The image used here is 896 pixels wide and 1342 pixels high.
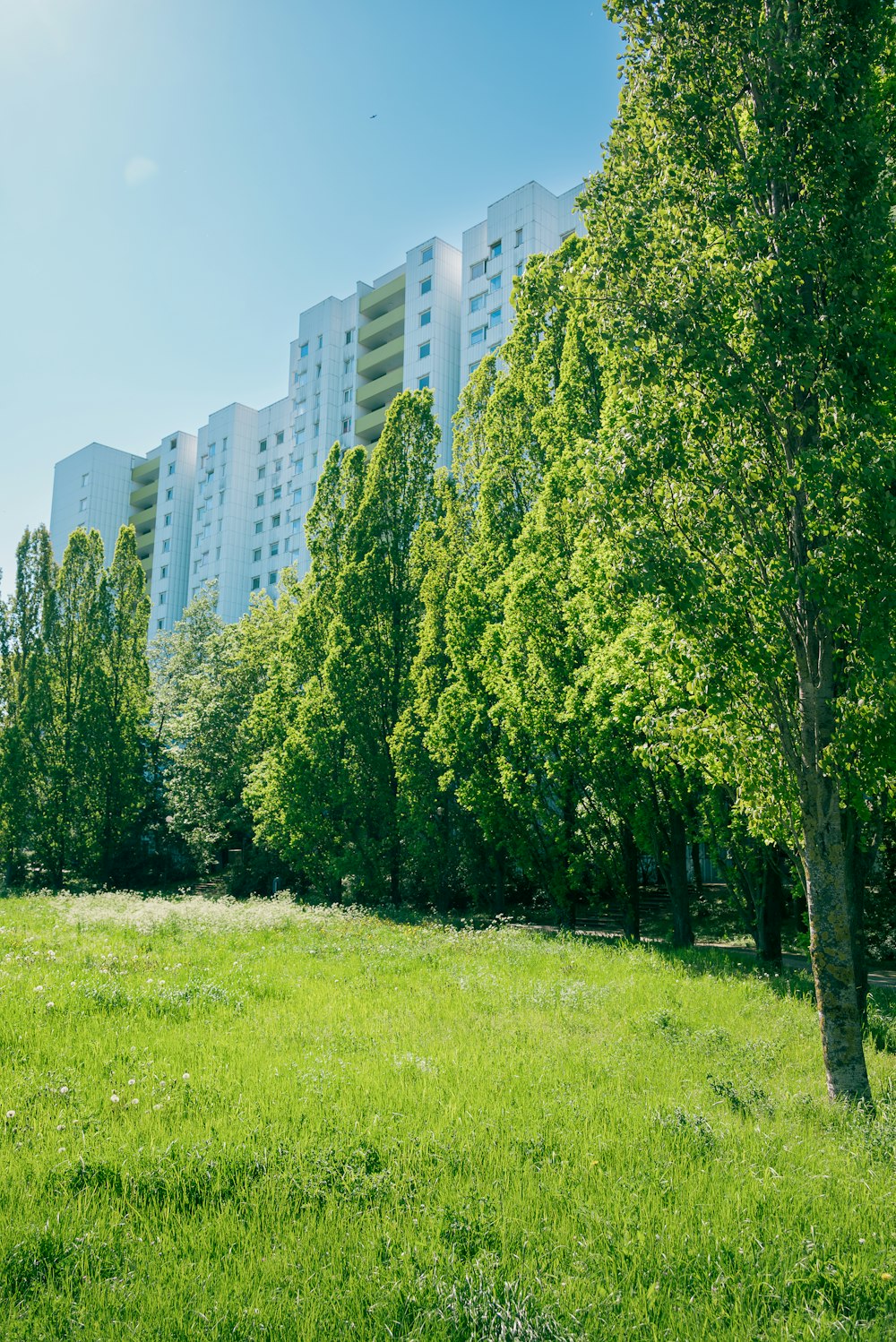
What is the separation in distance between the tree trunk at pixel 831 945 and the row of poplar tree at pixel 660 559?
0.03 metres

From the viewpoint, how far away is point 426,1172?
516 cm

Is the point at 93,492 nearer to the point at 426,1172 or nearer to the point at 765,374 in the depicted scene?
the point at 765,374

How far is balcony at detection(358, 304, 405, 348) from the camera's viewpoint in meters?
56.2

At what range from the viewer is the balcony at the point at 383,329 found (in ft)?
184

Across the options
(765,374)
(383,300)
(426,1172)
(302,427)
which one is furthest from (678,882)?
(302,427)

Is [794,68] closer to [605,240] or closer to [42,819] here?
[605,240]

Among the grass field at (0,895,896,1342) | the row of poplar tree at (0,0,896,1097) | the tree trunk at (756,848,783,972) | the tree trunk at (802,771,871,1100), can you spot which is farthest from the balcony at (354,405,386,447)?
the tree trunk at (802,771,871,1100)

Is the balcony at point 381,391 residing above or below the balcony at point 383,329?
below

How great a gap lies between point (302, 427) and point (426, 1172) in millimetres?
61981

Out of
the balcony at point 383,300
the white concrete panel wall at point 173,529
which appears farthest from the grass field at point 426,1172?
the white concrete panel wall at point 173,529

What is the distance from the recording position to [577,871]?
18.3m

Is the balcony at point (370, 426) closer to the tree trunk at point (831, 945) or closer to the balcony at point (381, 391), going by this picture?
the balcony at point (381, 391)

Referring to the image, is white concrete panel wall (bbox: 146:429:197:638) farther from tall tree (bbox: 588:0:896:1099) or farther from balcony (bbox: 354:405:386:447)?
tall tree (bbox: 588:0:896:1099)

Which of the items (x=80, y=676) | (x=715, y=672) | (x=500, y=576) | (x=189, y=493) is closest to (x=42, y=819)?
(x=80, y=676)
